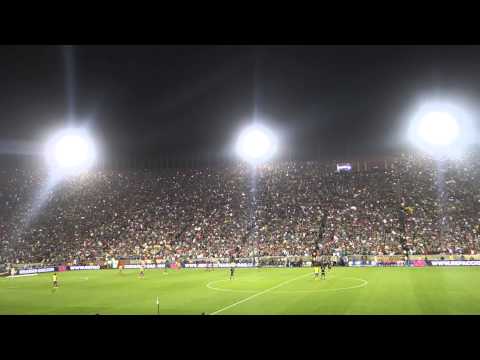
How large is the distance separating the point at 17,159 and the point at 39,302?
35.5 m

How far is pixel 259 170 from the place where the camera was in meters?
57.0

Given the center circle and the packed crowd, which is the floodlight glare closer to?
the packed crowd

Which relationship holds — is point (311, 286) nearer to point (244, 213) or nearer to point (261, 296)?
point (261, 296)

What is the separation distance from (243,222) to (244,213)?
1.81 meters

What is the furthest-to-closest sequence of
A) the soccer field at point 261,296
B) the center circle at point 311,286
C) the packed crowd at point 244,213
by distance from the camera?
the packed crowd at point 244,213 < the center circle at point 311,286 < the soccer field at point 261,296

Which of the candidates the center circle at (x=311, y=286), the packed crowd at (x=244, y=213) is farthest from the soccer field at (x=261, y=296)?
the packed crowd at (x=244, y=213)

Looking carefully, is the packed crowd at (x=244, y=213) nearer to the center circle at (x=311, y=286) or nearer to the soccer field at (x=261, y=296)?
the soccer field at (x=261, y=296)

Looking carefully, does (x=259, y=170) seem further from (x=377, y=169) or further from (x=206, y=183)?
(x=377, y=169)

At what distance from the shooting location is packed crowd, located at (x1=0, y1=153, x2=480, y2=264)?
42.2m

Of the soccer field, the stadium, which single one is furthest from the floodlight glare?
the soccer field

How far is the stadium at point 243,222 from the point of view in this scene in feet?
107

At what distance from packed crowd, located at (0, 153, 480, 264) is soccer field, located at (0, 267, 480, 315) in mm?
13597

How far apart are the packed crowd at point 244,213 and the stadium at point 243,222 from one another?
147mm
